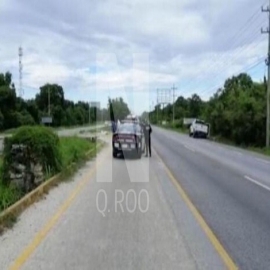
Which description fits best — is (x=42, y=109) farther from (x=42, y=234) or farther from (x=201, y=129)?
(x=42, y=234)

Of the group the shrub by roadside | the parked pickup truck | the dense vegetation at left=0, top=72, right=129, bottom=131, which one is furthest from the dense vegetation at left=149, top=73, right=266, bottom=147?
the shrub by roadside

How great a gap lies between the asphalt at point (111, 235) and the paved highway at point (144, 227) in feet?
0.04

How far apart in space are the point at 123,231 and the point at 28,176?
630 centimetres

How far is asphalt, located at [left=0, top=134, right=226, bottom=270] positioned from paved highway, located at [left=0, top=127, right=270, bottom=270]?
1 centimetres

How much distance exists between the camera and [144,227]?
8.92m

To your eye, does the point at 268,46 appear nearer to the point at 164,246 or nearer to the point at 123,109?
the point at 123,109

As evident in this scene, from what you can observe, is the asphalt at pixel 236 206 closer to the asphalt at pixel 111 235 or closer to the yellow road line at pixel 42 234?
the asphalt at pixel 111 235

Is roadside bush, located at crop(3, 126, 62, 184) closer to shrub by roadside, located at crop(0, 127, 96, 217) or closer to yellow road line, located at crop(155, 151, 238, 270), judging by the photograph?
shrub by roadside, located at crop(0, 127, 96, 217)

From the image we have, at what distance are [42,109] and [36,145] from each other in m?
A: 85.1

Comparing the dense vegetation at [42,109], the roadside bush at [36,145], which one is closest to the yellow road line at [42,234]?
the roadside bush at [36,145]

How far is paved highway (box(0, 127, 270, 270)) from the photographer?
6.76 m

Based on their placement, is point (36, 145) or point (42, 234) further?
point (36, 145)

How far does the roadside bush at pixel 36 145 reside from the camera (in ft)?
45.4

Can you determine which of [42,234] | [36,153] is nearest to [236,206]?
[42,234]
